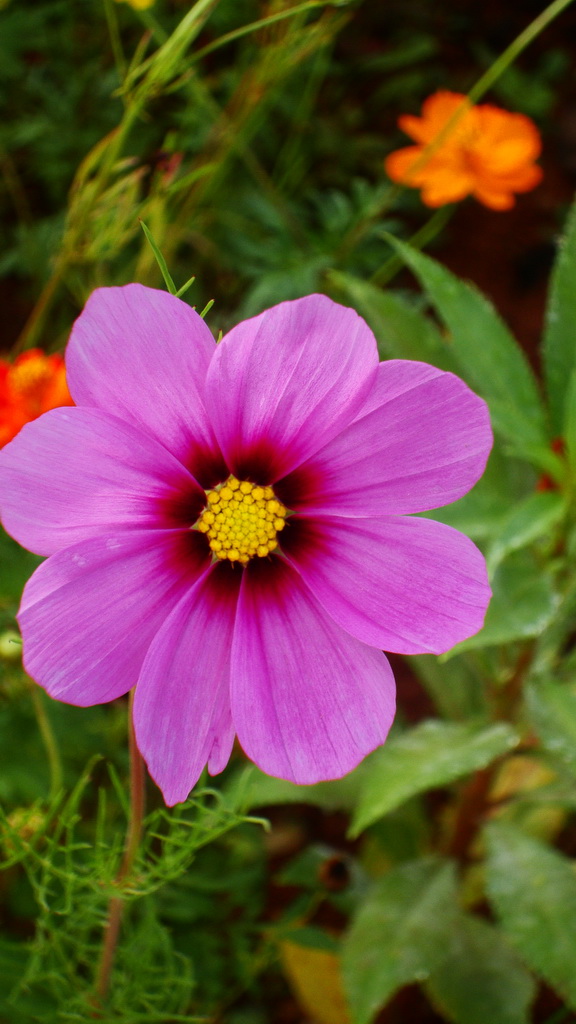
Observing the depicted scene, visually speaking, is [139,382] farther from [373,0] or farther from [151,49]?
[373,0]

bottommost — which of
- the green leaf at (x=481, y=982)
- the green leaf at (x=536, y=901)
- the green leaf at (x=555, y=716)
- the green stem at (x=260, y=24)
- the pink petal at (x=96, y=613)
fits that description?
the green leaf at (x=481, y=982)

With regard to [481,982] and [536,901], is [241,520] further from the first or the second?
[481,982]

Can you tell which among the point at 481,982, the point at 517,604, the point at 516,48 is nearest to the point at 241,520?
the point at 517,604

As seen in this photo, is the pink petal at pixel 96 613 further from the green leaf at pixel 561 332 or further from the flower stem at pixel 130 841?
the green leaf at pixel 561 332

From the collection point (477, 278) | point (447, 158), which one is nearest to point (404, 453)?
point (447, 158)

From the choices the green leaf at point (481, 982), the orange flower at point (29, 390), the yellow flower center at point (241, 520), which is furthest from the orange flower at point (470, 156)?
the green leaf at point (481, 982)

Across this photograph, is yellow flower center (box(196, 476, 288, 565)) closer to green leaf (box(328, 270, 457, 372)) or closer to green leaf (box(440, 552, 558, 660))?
green leaf (box(440, 552, 558, 660))
